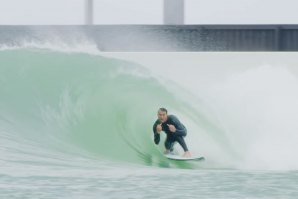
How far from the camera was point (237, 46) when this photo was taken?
47.4 ft

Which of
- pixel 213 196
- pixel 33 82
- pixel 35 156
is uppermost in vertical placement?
pixel 33 82

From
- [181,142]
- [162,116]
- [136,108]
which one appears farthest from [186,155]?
[136,108]

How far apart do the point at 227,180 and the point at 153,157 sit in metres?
2.32

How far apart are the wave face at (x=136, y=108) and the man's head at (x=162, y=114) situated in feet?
0.43

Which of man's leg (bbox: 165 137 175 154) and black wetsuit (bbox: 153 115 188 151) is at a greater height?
black wetsuit (bbox: 153 115 188 151)

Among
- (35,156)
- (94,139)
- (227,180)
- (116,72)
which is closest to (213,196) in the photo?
(227,180)

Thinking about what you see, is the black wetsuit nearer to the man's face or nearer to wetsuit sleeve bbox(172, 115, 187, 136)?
wetsuit sleeve bbox(172, 115, 187, 136)

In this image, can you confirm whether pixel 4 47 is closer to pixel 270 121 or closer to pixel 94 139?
pixel 94 139

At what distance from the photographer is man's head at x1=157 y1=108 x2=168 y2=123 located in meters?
14.0

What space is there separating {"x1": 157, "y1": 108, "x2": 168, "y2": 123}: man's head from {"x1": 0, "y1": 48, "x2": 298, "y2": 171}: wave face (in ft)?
0.43

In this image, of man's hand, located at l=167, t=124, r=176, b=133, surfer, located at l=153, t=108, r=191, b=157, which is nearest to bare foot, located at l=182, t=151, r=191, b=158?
surfer, located at l=153, t=108, r=191, b=157

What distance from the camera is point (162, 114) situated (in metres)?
14.4

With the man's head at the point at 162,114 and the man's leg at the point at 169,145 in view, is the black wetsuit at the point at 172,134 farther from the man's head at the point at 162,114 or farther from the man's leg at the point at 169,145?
the man's head at the point at 162,114

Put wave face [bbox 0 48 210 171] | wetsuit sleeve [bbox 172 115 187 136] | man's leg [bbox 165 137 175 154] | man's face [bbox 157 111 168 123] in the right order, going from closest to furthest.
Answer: man's leg [bbox 165 137 175 154], wetsuit sleeve [bbox 172 115 187 136], wave face [bbox 0 48 210 171], man's face [bbox 157 111 168 123]
